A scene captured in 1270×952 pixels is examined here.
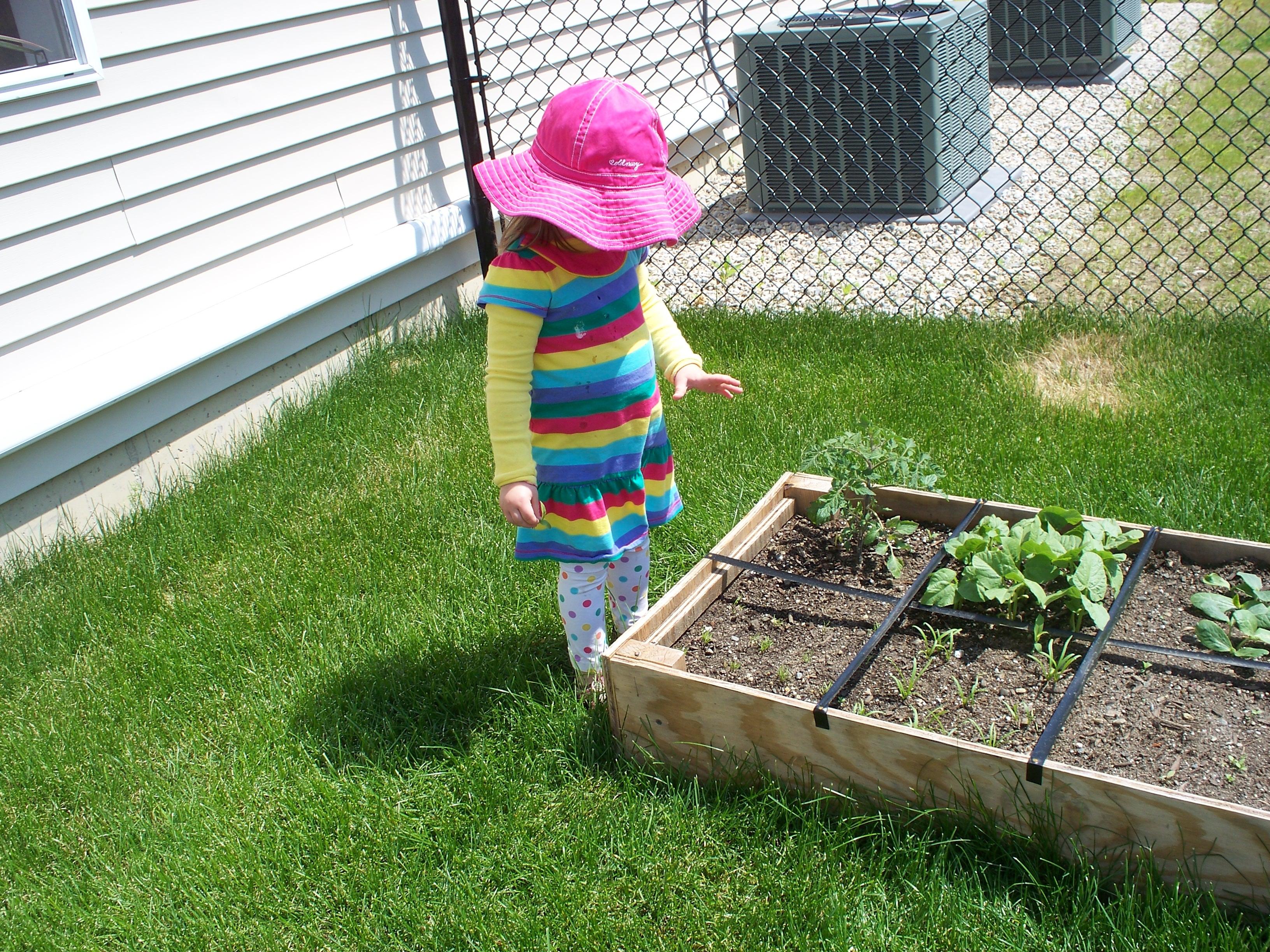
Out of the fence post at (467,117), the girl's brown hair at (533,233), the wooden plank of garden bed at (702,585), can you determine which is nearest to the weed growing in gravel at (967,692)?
the wooden plank of garden bed at (702,585)

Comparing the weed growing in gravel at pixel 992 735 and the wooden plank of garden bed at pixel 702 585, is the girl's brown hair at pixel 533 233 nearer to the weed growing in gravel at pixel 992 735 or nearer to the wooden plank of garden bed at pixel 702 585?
the wooden plank of garden bed at pixel 702 585

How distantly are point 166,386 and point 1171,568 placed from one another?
321 cm

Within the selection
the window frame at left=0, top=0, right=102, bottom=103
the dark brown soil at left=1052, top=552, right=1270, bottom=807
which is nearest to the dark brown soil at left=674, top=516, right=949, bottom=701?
the dark brown soil at left=1052, top=552, right=1270, bottom=807

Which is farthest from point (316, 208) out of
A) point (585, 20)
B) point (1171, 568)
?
point (1171, 568)

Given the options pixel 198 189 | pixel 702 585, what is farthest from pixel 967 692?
Result: pixel 198 189

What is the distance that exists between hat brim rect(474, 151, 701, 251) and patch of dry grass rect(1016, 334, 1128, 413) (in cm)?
204

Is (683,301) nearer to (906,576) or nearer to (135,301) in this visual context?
(135,301)

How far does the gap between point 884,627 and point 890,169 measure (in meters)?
4.38

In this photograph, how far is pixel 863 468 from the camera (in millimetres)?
2615

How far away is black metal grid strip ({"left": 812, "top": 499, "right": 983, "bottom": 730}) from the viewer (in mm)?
1998

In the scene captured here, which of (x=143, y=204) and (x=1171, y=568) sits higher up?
(x=143, y=204)

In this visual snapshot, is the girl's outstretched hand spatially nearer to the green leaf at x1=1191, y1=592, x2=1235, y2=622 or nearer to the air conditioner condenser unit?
the green leaf at x1=1191, y1=592, x2=1235, y2=622

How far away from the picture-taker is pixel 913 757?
6.35 ft

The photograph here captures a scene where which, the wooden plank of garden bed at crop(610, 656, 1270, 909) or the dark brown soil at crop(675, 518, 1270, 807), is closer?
the wooden plank of garden bed at crop(610, 656, 1270, 909)
